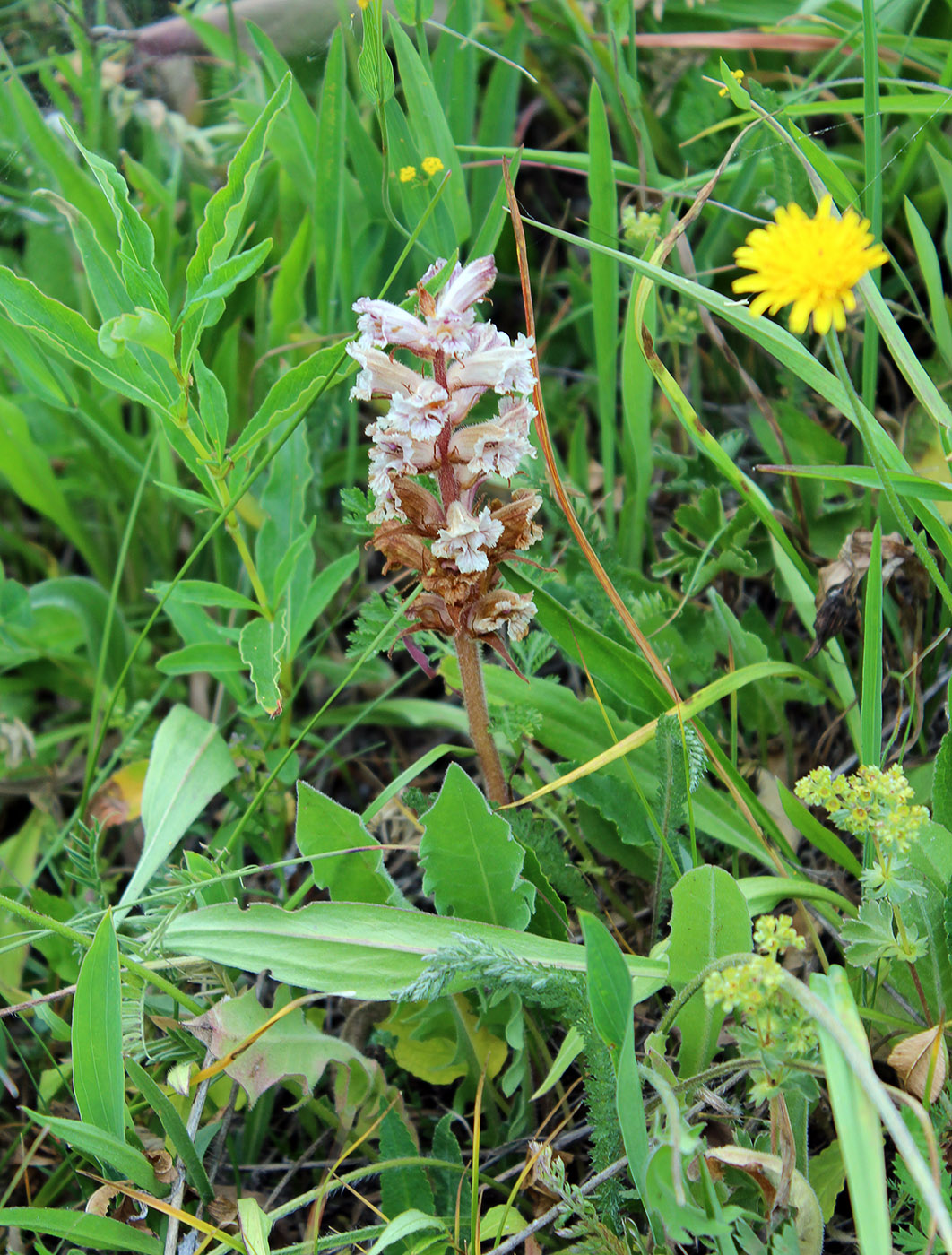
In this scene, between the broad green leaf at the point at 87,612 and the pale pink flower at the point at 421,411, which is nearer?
the pale pink flower at the point at 421,411

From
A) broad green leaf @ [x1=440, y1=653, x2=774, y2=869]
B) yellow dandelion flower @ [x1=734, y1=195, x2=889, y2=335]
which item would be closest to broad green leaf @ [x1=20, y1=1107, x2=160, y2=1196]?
broad green leaf @ [x1=440, y1=653, x2=774, y2=869]

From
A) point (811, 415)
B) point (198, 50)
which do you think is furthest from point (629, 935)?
point (198, 50)

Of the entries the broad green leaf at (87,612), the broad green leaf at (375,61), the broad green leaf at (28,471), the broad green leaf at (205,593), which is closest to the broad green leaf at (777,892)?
the broad green leaf at (205,593)

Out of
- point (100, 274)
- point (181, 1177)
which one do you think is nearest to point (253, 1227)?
point (181, 1177)

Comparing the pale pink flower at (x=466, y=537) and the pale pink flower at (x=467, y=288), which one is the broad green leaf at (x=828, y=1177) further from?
the pale pink flower at (x=467, y=288)

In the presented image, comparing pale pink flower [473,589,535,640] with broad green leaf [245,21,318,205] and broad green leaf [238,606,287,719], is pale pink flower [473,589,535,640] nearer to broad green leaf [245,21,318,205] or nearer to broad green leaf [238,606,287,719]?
broad green leaf [238,606,287,719]
